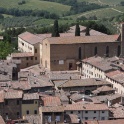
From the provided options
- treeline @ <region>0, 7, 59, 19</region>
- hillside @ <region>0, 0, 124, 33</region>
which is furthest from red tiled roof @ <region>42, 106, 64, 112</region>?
treeline @ <region>0, 7, 59, 19</region>

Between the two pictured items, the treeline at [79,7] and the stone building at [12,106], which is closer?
the stone building at [12,106]

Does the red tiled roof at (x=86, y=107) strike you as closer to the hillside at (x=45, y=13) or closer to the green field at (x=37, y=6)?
the hillside at (x=45, y=13)

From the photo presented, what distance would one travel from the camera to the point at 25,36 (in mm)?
69188

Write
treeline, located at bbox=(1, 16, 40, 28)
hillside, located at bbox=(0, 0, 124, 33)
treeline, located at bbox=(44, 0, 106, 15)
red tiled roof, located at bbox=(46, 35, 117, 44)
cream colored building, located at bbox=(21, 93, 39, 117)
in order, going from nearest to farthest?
cream colored building, located at bbox=(21, 93, 39, 117)
red tiled roof, located at bbox=(46, 35, 117, 44)
treeline, located at bbox=(1, 16, 40, 28)
hillside, located at bbox=(0, 0, 124, 33)
treeline, located at bbox=(44, 0, 106, 15)

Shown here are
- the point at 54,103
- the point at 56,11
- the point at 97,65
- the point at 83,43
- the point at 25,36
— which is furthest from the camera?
the point at 56,11

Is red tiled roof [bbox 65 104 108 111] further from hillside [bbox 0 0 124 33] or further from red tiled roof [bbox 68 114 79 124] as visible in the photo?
hillside [bbox 0 0 124 33]

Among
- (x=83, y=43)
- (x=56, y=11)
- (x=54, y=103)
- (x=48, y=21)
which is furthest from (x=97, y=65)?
(x=56, y=11)

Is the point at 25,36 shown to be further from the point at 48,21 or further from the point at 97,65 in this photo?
the point at 48,21

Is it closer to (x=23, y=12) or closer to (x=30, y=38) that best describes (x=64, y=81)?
(x=30, y=38)

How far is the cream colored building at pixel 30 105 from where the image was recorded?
3769 centimetres

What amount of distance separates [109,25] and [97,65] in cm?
4873

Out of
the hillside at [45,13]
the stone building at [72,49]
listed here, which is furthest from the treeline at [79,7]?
the stone building at [72,49]

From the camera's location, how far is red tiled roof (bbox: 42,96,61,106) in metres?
37.9

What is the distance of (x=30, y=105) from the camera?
37844 millimetres
